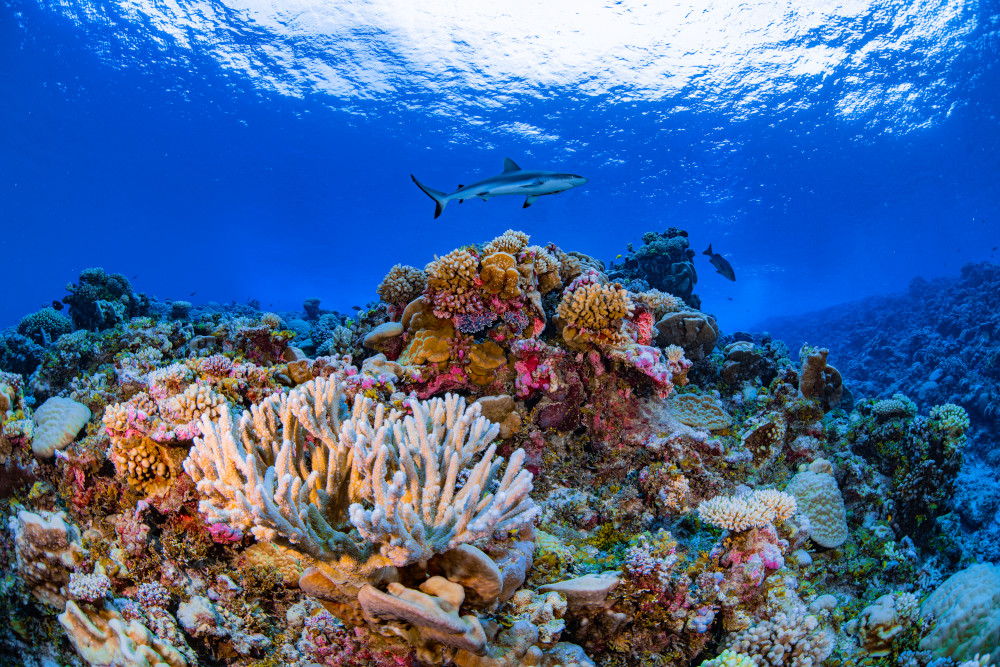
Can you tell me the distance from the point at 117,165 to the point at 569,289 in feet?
262

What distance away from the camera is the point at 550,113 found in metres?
28.2

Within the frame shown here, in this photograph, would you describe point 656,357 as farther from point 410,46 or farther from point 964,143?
point 964,143

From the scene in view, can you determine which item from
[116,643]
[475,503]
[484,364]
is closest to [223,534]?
[116,643]

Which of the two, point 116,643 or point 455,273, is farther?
point 455,273

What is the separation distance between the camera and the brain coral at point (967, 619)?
10.00 feet

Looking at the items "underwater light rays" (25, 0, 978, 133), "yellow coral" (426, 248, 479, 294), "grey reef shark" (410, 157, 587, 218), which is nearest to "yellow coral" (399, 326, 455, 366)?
"yellow coral" (426, 248, 479, 294)

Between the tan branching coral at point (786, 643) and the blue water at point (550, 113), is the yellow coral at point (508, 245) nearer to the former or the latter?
the tan branching coral at point (786, 643)

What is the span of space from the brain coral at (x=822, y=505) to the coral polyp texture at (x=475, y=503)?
0.03 meters

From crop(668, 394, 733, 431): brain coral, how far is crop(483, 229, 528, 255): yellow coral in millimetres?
2941

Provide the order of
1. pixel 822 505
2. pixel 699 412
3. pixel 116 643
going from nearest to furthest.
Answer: pixel 116 643, pixel 822 505, pixel 699 412

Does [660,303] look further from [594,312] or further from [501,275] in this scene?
[501,275]

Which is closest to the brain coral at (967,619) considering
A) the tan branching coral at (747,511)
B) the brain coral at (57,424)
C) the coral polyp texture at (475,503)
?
the coral polyp texture at (475,503)

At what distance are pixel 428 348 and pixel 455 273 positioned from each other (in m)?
0.97

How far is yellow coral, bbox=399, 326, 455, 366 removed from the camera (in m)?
4.82
